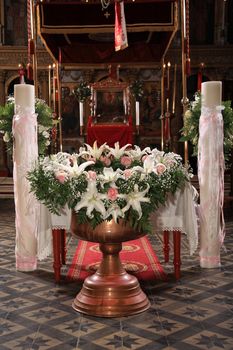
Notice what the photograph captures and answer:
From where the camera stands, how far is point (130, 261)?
18.4 feet

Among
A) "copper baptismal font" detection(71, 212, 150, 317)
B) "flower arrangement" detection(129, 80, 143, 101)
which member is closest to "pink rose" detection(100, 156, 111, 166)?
"copper baptismal font" detection(71, 212, 150, 317)

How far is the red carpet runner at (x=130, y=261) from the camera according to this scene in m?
5.10

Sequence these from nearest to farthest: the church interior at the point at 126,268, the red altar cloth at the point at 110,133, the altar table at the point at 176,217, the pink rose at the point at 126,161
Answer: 1. the church interior at the point at 126,268
2. the pink rose at the point at 126,161
3. the altar table at the point at 176,217
4. the red altar cloth at the point at 110,133

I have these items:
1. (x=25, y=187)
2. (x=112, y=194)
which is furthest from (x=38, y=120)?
(x=112, y=194)

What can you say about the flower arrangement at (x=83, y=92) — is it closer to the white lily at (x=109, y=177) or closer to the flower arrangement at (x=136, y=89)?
the flower arrangement at (x=136, y=89)

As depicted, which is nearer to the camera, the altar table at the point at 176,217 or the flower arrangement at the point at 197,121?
the altar table at the point at 176,217

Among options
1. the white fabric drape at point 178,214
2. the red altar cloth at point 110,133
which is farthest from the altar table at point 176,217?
the red altar cloth at point 110,133

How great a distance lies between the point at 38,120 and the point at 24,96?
0.51 metres

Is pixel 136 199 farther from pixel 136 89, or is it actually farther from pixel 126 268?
pixel 136 89

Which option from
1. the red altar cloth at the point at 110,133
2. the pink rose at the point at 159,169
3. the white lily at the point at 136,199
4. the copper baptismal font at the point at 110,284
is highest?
the red altar cloth at the point at 110,133

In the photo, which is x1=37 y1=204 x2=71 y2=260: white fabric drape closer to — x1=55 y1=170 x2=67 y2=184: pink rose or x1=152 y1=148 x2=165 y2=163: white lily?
x1=55 y1=170 x2=67 y2=184: pink rose

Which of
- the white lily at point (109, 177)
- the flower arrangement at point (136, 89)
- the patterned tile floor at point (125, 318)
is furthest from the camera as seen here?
the flower arrangement at point (136, 89)

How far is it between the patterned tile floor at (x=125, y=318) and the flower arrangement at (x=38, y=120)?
137 centimetres

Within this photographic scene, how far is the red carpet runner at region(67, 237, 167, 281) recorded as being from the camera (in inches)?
201
